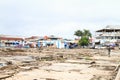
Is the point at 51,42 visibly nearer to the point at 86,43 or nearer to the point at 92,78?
the point at 86,43

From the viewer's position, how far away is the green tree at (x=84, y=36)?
8002 cm

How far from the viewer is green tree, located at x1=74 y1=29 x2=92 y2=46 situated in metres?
80.0

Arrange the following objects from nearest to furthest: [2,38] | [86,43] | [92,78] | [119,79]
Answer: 1. [119,79]
2. [92,78]
3. [86,43]
4. [2,38]

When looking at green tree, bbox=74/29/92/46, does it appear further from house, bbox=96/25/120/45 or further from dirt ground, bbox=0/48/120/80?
dirt ground, bbox=0/48/120/80

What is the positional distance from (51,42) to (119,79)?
229 ft

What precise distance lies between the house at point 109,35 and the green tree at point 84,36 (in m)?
3.59

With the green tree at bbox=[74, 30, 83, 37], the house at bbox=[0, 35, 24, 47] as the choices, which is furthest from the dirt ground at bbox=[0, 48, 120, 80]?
the green tree at bbox=[74, 30, 83, 37]

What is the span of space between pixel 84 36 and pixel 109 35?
9955mm

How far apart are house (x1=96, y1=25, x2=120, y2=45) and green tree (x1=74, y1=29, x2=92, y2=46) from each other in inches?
142

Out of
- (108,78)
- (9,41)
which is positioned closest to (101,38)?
(9,41)

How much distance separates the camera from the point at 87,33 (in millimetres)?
93938

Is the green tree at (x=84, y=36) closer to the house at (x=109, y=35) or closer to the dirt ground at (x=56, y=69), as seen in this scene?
the house at (x=109, y=35)

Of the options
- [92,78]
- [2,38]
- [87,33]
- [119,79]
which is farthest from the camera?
[87,33]

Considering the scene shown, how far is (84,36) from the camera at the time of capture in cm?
8331
